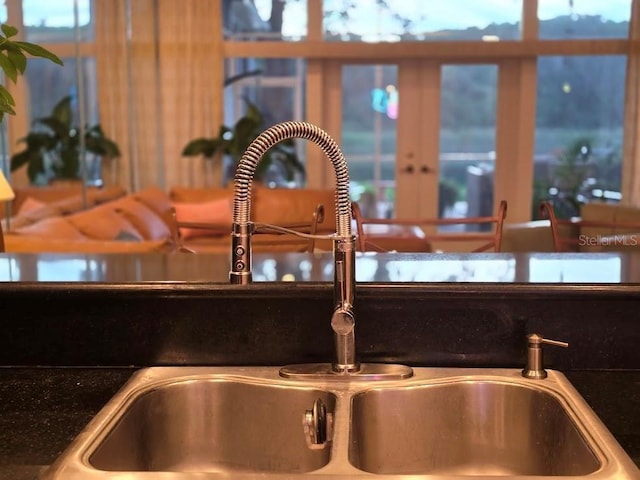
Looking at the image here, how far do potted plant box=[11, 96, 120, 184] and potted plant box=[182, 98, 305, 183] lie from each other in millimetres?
928

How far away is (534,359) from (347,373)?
12.0 inches

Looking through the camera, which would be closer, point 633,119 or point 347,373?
point 347,373

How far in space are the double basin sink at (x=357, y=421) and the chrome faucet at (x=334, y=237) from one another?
0.16 feet

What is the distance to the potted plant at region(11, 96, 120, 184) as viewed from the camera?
19.7 ft

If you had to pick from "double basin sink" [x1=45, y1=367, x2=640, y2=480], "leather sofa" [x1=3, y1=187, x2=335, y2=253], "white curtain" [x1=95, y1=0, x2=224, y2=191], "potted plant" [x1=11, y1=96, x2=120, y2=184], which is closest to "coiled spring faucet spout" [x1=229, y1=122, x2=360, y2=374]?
"double basin sink" [x1=45, y1=367, x2=640, y2=480]

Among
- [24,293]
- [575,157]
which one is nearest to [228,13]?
[575,157]

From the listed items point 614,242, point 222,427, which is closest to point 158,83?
point 614,242

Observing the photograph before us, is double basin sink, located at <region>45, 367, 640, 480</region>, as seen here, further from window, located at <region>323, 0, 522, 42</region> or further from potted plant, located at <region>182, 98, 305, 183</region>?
window, located at <region>323, 0, 522, 42</region>

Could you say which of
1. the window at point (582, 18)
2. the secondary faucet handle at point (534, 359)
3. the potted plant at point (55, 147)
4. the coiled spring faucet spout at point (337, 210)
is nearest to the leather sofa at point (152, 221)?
the potted plant at point (55, 147)

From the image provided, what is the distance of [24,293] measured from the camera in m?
1.38

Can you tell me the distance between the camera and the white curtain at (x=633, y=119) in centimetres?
666

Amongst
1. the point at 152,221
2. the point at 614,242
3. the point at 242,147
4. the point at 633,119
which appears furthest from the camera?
the point at 633,119

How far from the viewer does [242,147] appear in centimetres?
659

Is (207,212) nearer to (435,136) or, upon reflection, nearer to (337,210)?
(435,136)
